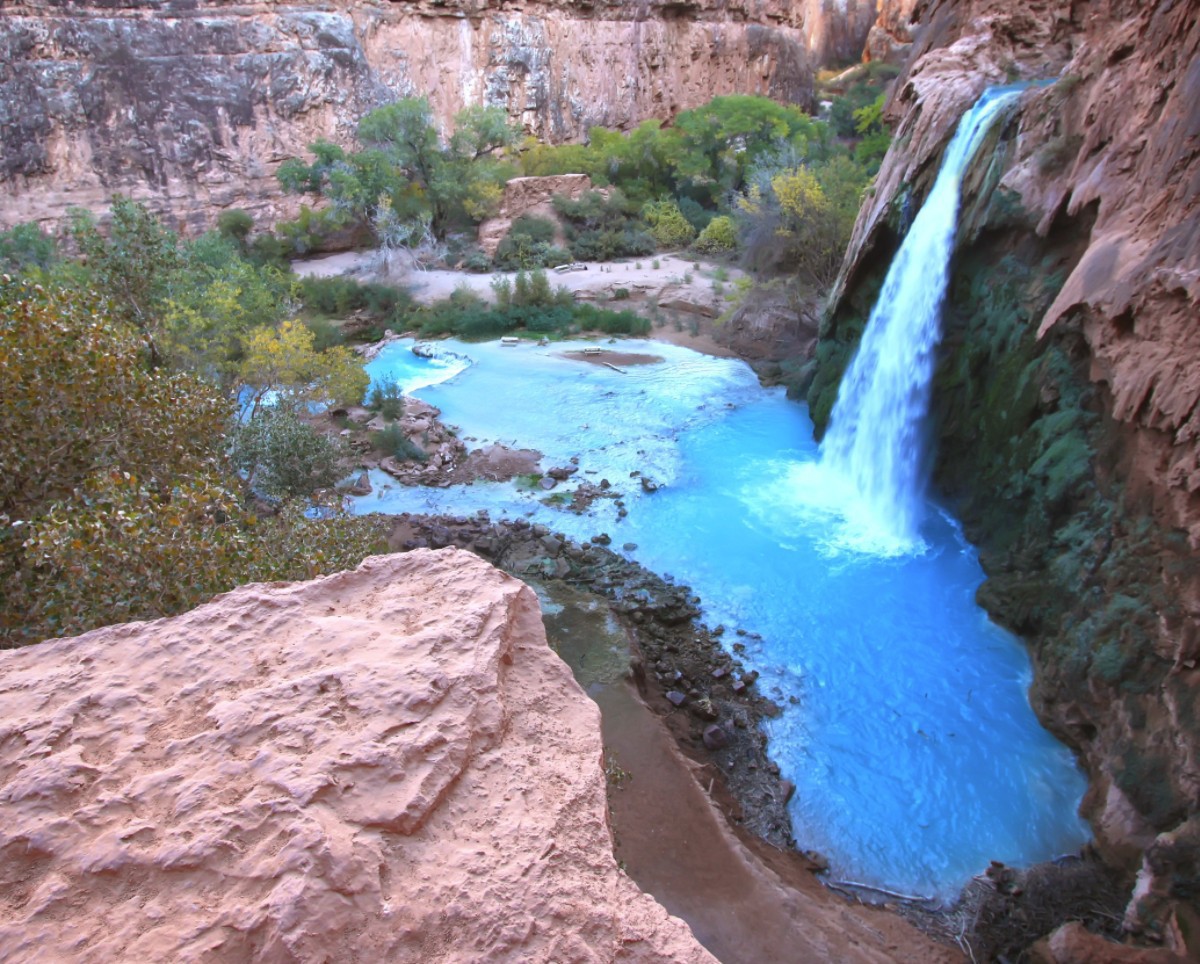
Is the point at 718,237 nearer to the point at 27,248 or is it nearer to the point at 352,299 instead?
the point at 352,299

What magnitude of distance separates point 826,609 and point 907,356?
487 centimetres

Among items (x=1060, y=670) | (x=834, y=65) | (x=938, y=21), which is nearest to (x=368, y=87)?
(x=938, y=21)

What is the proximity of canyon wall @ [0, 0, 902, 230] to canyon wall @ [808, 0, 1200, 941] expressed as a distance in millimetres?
25275

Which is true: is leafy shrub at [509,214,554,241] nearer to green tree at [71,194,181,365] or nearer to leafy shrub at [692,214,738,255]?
leafy shrub at [692,214,738,255]

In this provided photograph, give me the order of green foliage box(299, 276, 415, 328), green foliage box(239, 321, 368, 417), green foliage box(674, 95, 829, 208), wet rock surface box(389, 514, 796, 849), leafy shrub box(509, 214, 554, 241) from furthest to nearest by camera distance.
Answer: green foliage box(674, 95, 829, 208) → leafy shrub box(509, 214, 554, 241) → green foliage box(299, 276, 415, 328) → green foliage box(239, 321, 368, 417) → wet rock surface box(389, 514, 796, 849)

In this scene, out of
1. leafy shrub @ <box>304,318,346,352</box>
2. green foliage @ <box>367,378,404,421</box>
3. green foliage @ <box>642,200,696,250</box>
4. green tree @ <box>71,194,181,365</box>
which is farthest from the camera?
green foliage @ <box>642,200,696,250</box>

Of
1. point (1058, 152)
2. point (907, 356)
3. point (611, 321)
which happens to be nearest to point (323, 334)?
point (611, 321)

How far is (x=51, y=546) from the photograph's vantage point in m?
4.69

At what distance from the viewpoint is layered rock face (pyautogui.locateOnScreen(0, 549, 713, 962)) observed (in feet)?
6.97

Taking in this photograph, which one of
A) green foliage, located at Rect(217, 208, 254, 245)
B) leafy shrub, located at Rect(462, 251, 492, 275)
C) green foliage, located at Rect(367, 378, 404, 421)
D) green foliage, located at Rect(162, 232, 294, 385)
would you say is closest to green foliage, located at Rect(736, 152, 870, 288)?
leafy shrub, located at Rect(462, 251, 492, 275)

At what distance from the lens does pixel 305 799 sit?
2373 mm

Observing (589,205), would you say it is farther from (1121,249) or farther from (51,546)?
(51,546)

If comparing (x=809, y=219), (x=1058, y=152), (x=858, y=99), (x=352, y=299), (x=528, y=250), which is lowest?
(x=352, y=299)

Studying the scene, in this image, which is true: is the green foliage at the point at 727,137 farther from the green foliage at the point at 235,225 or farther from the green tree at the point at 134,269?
the green tree at the point at 134,269
